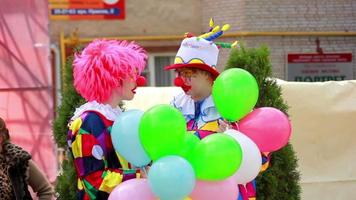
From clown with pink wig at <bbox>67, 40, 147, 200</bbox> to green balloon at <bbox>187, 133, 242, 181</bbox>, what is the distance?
31cm

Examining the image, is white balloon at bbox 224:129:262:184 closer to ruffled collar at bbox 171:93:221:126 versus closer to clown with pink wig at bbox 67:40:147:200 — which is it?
ruffled collar at bbox 171:93:221:126

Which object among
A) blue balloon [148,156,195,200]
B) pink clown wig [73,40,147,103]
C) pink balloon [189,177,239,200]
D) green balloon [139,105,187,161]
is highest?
pink clown wig [73,40,147,103]

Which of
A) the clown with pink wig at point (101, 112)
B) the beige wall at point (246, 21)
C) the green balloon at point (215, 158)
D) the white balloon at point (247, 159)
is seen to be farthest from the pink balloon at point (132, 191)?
the beige wall at point (246, 21)

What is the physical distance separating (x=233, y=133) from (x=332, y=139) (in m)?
3.18

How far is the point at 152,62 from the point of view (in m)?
13.3

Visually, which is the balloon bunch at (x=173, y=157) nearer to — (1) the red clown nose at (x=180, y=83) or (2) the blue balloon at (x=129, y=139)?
(2) the blue balloon at (x=129, y=139)

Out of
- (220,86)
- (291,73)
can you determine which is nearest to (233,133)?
(220,86)

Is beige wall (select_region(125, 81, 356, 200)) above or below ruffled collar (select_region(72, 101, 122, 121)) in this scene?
below

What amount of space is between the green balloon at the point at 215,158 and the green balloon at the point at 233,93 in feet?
1.30

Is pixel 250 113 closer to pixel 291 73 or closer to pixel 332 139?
pixel 332 139

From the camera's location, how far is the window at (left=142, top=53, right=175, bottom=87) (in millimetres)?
13359

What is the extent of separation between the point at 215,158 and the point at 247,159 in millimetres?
419

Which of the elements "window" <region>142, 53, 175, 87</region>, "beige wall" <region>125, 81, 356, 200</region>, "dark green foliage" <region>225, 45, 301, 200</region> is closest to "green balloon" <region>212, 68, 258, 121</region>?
"dark green foliage" <region>225, 45, 301, 200</region>

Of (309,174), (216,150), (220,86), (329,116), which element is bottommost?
(309,174)
